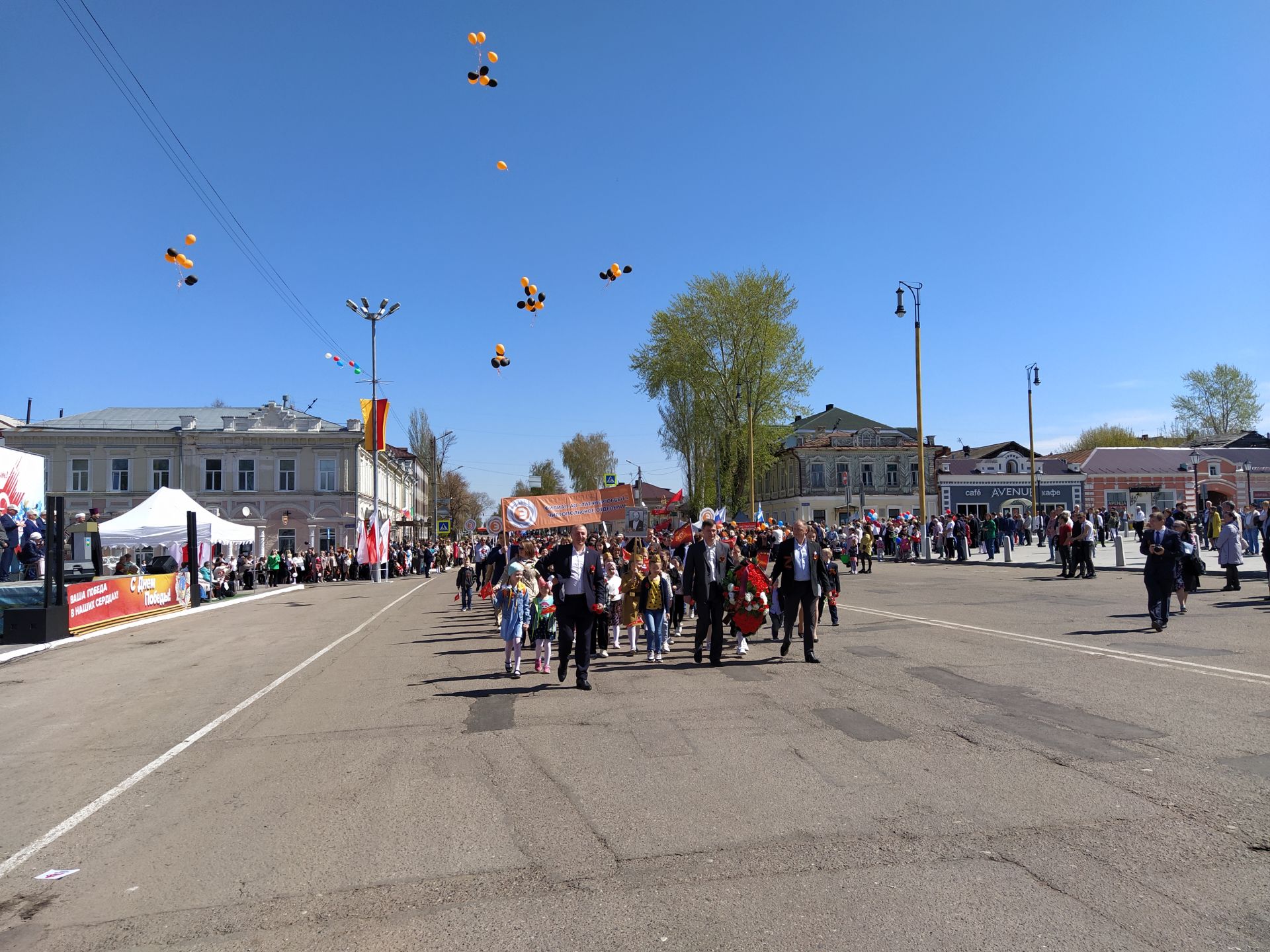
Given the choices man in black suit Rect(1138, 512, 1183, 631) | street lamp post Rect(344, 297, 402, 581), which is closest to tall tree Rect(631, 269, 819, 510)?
street lamp post Rect(344, 297, 402, 581)

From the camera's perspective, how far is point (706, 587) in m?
11.4

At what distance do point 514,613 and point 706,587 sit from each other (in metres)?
2.56

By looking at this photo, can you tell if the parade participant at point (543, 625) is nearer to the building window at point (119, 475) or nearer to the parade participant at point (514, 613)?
the parade participant at point (514, 613)

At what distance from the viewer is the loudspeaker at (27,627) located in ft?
57.4

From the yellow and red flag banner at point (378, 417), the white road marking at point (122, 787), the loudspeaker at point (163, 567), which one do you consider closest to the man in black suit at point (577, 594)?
the white road marking at point (122, 787)

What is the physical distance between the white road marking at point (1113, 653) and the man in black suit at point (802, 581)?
3.38 meters

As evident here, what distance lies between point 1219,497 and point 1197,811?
72097 millimetres

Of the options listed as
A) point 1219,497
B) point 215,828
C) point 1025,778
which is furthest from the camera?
point 1219,497

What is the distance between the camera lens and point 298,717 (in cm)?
884

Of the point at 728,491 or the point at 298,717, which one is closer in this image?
the point at 298,717

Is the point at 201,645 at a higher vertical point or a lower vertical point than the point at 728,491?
lower

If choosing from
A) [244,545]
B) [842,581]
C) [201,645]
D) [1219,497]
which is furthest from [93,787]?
[1219,497]

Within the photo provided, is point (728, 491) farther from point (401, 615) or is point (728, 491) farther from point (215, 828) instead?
point (215, 828)

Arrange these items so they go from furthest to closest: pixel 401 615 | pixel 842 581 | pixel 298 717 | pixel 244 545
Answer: pixel 244 545, pixel 842 581, pixel 401 615, pixel 298 717
